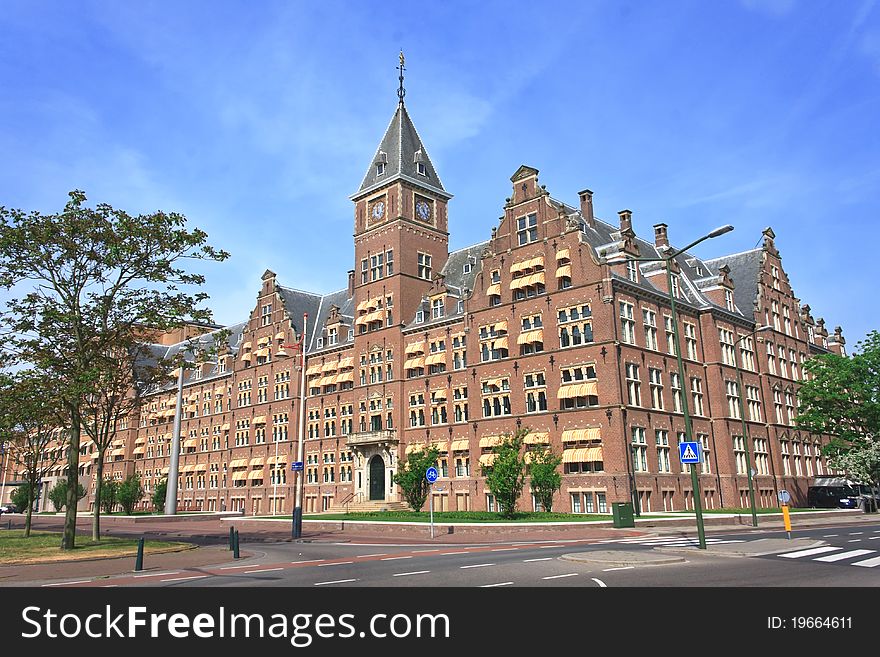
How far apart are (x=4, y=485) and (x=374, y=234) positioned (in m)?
99.3

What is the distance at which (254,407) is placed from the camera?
2970 inches

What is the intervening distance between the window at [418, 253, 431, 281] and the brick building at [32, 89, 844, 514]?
702 mm

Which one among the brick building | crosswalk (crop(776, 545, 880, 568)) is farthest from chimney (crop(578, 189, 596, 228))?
crosswalk (crop(776, 545, 880, 568))

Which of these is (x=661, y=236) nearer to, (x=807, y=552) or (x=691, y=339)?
(x=691, y=339)

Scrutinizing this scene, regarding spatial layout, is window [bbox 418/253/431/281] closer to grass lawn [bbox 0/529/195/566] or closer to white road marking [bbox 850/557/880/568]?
grass lawn [bbox 0/529/195/566]

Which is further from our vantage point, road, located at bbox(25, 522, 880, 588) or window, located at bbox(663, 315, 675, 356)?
window, located at bbox(663, 315, 675, 356)

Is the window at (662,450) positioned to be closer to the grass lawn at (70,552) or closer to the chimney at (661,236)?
the chimney at (661,236)

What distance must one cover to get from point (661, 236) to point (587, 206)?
9.43 metres

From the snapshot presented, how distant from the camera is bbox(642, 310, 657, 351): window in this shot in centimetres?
4912

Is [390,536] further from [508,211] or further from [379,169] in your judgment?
[379,169]

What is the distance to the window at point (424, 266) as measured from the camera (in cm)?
6400

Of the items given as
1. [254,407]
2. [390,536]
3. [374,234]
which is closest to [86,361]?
[390,536]
